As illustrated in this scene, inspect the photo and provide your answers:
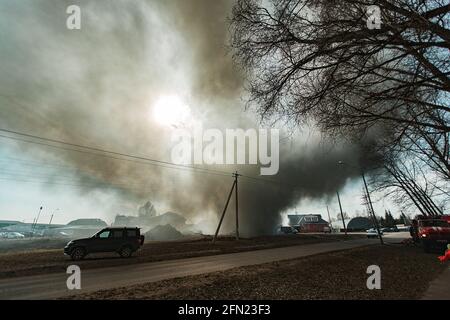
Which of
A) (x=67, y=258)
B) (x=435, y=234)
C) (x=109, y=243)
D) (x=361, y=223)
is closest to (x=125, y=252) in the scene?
(x=109, y=243)

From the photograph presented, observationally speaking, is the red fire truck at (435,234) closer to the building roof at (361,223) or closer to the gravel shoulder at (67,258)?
the gravel shoulder at (67,258)

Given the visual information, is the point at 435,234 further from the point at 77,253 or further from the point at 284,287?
the point at 77,253

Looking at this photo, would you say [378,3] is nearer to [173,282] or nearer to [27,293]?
[173,282]

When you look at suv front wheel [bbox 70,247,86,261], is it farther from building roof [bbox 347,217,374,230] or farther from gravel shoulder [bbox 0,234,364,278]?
building roof [bbox 347,217,374,230]

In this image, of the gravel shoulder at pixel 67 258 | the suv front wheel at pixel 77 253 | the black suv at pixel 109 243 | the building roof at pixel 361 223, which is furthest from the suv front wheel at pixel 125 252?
the building roof at pixel 361 223

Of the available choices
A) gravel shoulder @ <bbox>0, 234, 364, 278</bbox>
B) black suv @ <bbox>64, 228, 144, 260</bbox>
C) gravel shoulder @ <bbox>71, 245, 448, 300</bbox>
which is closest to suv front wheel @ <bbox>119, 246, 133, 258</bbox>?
black suv @ <bbox>64, 228, 144, 260</bbox>

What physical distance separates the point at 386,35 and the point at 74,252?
18950mm

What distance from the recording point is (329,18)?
5953 mm

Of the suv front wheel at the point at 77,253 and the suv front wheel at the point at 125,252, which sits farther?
the suv front wheel at the point at 125,252

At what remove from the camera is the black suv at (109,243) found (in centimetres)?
1784

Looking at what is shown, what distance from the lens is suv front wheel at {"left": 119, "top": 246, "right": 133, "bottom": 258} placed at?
19647mm

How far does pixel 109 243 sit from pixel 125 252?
1.24 meters

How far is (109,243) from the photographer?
19344mm

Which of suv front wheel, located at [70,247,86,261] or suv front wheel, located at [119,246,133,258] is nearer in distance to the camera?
suv front wheel, located at [70,247,86,261]
